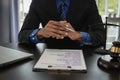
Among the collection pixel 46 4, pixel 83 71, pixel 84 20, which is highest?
pixel 46 4

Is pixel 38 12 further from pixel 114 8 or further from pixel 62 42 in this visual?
pixel 114 8

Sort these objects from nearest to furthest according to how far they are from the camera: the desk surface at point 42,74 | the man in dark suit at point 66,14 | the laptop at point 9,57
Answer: the desk surface at point 42,74, the laptop at point 9,57, the man in dark suit at point 66,14

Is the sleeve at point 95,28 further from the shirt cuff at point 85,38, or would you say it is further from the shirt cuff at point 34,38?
the shirt cuff at point 34,38

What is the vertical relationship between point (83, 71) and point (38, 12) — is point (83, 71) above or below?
below

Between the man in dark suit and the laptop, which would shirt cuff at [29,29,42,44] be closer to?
the man in dark suit

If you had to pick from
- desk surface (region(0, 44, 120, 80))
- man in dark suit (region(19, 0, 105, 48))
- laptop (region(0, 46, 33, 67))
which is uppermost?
man in dark suit (region(19, 0, 105, 48))

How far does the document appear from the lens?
72 cm

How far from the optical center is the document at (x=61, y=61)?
0.72 m

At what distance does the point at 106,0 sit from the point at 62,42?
1.95 metres

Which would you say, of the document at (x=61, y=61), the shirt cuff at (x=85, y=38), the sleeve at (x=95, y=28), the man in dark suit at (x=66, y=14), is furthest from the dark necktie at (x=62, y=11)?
the document at (x=61, y=61)

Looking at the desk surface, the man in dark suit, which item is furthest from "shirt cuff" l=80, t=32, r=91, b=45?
the desk surface

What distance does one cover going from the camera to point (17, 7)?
8.71 feet

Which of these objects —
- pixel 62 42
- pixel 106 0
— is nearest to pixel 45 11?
pixel 62 42

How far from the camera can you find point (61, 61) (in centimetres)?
77
